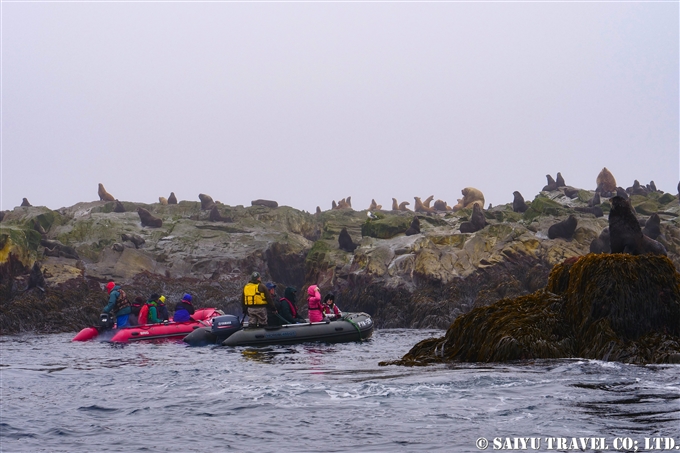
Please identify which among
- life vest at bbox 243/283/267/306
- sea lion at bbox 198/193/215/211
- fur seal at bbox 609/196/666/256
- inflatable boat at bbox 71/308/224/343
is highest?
sea lion at bbox 198/193/215/211

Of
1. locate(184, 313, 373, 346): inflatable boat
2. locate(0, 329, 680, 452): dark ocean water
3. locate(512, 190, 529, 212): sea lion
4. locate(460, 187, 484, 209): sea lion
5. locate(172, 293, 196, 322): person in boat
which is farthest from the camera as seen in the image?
locate(460, 187, 484, 209): sea lion

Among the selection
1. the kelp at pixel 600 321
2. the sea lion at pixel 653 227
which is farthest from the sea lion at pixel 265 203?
the kelp at pixel 600 321

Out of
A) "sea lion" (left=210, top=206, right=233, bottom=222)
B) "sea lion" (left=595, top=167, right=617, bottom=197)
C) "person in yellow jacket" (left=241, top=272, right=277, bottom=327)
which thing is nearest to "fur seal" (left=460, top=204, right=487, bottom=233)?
"person in yellow jacket" (left=241, top=272, right=277, bottom=327)

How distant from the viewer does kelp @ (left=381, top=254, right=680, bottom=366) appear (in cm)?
1042

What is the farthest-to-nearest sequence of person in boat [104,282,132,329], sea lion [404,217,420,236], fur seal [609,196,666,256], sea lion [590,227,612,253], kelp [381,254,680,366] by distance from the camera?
1. sea lion [404,217,420,236]
2. sea lion [590,227,612,253]
3. person in boat [104,282,132,329]
4. fur seal [609,196,666,256]
5. kelp [381,254,680,366]

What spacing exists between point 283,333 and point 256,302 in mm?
1116

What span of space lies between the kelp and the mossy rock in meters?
24.0

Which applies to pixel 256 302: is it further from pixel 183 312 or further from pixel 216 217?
pixel 216 217

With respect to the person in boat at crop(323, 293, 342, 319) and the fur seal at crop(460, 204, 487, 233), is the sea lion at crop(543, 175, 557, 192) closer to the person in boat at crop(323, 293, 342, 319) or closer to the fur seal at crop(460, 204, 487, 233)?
the fur seal at crop(460, 204, 487, 233)

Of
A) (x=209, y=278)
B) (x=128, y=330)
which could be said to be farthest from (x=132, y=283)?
(x=128, y=330)

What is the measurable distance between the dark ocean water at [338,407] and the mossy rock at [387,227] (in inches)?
915

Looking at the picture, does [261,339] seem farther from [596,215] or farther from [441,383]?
[596,215]

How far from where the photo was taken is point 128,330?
1978 cm

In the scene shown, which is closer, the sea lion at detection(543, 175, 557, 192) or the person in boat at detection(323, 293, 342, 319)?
the person in boat at detection(323, 293, 342, 319)
